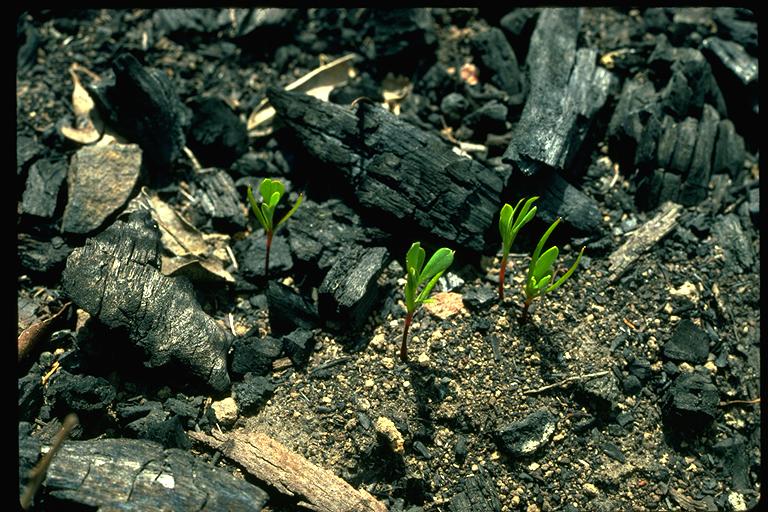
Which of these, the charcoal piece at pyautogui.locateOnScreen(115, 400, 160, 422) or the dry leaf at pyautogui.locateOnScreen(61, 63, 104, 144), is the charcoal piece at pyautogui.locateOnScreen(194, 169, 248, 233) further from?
the charcoal piece at pyautogui.locateOnScreen(115, 400, 160, 422)

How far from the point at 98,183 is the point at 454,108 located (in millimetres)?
1817

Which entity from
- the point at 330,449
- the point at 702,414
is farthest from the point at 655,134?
the point at 330,449

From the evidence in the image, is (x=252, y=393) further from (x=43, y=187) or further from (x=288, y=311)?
(x=43, y=187)

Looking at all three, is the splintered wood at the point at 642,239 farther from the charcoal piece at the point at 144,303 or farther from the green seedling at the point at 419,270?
the charcoal piece at the point at 144,303

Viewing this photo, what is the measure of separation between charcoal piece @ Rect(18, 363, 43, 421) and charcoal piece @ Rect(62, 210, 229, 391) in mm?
369

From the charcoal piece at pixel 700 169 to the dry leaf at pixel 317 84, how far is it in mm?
1886

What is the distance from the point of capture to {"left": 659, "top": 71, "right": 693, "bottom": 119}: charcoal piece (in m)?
3.47

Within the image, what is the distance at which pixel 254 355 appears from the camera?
282 centimetres

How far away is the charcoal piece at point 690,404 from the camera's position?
2740mm

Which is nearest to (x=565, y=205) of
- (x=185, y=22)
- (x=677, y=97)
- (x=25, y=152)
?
(x=677, y=97)

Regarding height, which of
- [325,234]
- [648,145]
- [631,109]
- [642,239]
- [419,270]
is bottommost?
[642,239]

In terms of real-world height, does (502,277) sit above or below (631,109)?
below

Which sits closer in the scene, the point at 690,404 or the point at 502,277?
the point at 690,404

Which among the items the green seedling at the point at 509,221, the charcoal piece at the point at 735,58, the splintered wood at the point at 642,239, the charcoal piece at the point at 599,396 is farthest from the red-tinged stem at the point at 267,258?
the charcoal piece at the point at 735,58
